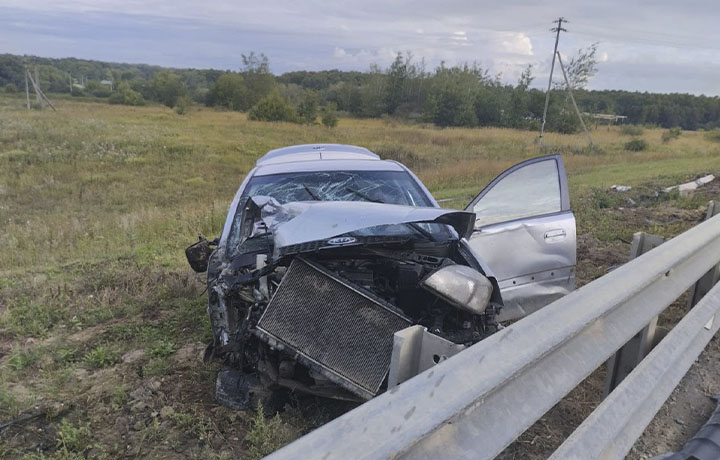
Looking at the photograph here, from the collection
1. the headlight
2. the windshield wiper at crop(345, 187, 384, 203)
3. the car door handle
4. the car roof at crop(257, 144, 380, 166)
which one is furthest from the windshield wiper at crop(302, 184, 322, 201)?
the car door handle

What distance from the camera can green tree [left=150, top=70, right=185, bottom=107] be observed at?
221 feet

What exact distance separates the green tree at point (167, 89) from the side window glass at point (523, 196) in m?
69.4

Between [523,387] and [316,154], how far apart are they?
4.44 m

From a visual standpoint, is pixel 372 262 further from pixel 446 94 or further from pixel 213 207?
pixel 446 94

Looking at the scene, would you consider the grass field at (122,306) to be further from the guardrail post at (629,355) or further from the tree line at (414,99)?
the tree line at (414,99)

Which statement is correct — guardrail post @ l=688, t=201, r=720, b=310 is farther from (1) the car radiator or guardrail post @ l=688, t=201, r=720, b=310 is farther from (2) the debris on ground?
(2) the debris on ground

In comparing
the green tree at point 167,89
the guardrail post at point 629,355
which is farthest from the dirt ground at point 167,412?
the green tree at point 167,89

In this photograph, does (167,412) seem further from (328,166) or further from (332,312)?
(328,166)

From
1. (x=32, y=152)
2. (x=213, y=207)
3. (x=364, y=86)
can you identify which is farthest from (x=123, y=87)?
(x=213, y=207)

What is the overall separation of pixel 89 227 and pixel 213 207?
2324 mm

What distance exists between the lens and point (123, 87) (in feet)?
226

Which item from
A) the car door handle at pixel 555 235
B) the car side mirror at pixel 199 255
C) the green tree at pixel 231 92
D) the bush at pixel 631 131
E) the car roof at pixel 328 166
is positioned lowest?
the car side mirror at pixel 199 255

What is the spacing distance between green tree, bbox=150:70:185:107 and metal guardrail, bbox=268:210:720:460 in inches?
2804

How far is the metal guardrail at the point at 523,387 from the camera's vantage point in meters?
1.10
